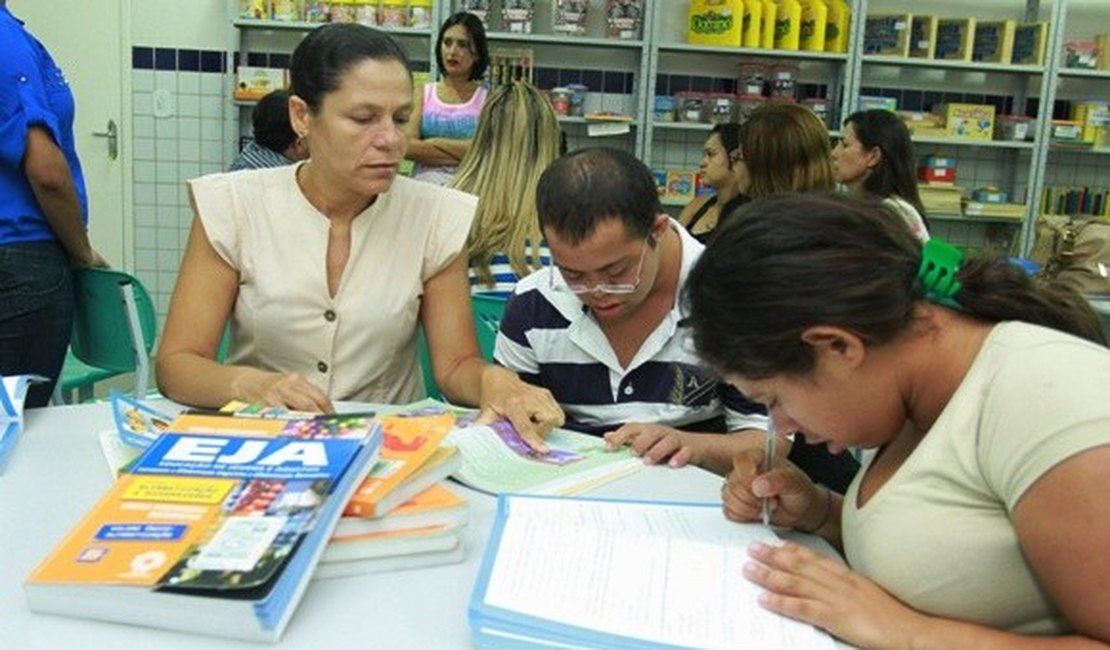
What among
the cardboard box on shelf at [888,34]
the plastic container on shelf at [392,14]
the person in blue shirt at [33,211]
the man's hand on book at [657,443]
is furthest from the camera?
the cardboard box on shelf at [888,34]

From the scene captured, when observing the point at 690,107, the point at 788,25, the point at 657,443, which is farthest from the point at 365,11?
the point at 657,443

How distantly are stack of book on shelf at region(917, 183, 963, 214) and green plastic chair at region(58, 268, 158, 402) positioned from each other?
3.93m

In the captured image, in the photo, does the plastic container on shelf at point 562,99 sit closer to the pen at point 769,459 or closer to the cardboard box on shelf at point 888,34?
the cardboard box on shelf at point 888,34

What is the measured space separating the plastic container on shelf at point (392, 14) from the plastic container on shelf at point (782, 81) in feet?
6.13

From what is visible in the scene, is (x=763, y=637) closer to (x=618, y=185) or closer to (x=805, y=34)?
(x=618, y=185)

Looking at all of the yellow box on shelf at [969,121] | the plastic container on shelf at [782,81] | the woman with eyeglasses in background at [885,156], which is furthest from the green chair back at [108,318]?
the yellow box on shelf at [969,121]

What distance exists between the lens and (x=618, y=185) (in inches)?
63.8

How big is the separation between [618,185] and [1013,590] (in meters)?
0.89

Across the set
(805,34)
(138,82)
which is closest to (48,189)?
(138,82)

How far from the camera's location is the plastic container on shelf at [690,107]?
5039mm

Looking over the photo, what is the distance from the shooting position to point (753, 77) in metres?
5.13

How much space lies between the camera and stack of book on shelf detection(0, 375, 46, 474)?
138 centimetres

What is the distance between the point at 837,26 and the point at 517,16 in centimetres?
158

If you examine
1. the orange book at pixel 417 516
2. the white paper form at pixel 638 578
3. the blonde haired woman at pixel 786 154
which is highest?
the blonde haired woman at pixel 786 154
